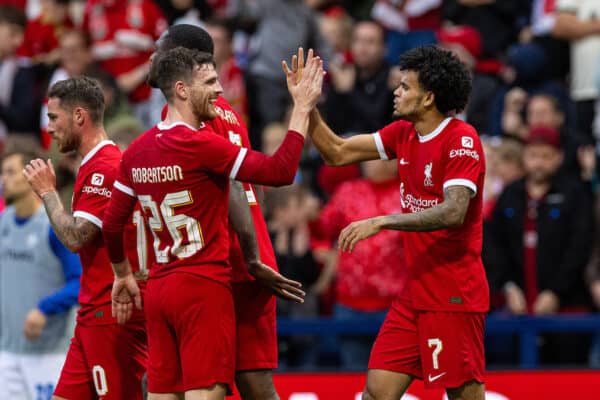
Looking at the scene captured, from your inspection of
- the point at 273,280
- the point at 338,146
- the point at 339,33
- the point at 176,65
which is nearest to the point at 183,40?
Result: the point at 176,65

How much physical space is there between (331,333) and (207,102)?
389 cm

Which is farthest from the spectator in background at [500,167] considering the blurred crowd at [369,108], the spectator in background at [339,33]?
the spectator in background at [339,33]

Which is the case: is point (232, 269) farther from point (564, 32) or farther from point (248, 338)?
point (564, 32)

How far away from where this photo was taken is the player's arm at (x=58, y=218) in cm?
672

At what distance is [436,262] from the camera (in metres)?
6.88

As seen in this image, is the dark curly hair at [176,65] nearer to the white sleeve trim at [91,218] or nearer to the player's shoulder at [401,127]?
the white sleeve trim at [91,218]

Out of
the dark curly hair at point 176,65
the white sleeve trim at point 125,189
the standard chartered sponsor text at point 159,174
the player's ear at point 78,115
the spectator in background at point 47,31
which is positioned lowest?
the white sleeve trim at point 125,189

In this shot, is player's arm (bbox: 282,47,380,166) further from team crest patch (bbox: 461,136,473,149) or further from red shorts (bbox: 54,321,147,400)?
red shorts (bbox: 54,321,147,400)

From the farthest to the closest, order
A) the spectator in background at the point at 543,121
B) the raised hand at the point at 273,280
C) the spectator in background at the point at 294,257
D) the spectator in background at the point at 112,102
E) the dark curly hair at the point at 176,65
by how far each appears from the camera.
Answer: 1. the spectator in background at the point at 112,102
2. the spectator in background at the point at 543,121
3. the spectator in background at the point at 294,257
4. the raised hand at the point at 273,280
5. the dark curly hair at the point at 176,65

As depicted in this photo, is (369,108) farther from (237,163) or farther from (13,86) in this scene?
(237,163)

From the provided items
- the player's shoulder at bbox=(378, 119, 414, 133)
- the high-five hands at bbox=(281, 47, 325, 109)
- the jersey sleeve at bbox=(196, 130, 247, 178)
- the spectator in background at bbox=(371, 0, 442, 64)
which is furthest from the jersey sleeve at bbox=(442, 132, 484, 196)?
the spectator in background at bbox=(371, 0, 442, 64)

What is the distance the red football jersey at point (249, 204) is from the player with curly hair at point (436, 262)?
0.83m

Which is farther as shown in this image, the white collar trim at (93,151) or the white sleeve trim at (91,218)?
the white collar trim at (93,151)

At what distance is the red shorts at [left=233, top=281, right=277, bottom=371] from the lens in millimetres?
6531
